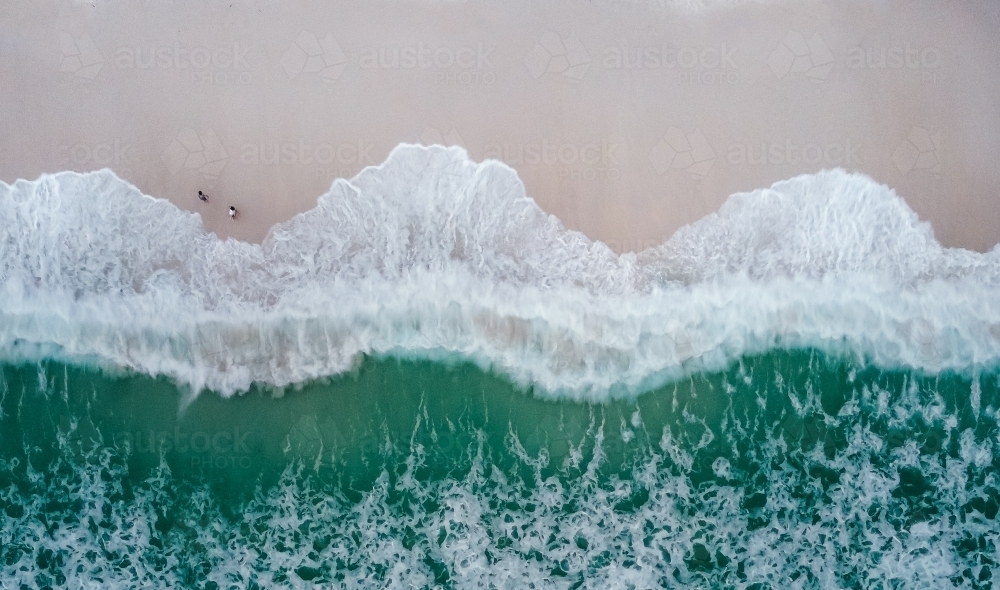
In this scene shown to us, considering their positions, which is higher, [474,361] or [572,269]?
[572,269]

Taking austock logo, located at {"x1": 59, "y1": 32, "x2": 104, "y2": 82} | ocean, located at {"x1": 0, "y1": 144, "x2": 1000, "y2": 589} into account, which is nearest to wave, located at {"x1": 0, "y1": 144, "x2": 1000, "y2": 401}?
ocean, located at {"x1": 0, "y1": 144, "x2": 1000, "y2": 589}

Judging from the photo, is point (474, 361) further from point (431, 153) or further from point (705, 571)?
point (705, 571)

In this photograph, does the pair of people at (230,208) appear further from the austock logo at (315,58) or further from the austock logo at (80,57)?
the austock logo at (80,57)

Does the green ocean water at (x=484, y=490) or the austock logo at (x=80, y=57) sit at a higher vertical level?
the austock logo at (x=80, y=57)

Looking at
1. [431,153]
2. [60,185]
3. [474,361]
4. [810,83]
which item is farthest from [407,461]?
[810,83]

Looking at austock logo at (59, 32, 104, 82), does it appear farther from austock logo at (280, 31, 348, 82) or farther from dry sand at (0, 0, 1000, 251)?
austock logo at (280, 31, 348, 82)

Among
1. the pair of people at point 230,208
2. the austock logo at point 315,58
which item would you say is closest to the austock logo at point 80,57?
the pair of people at point 230,208
